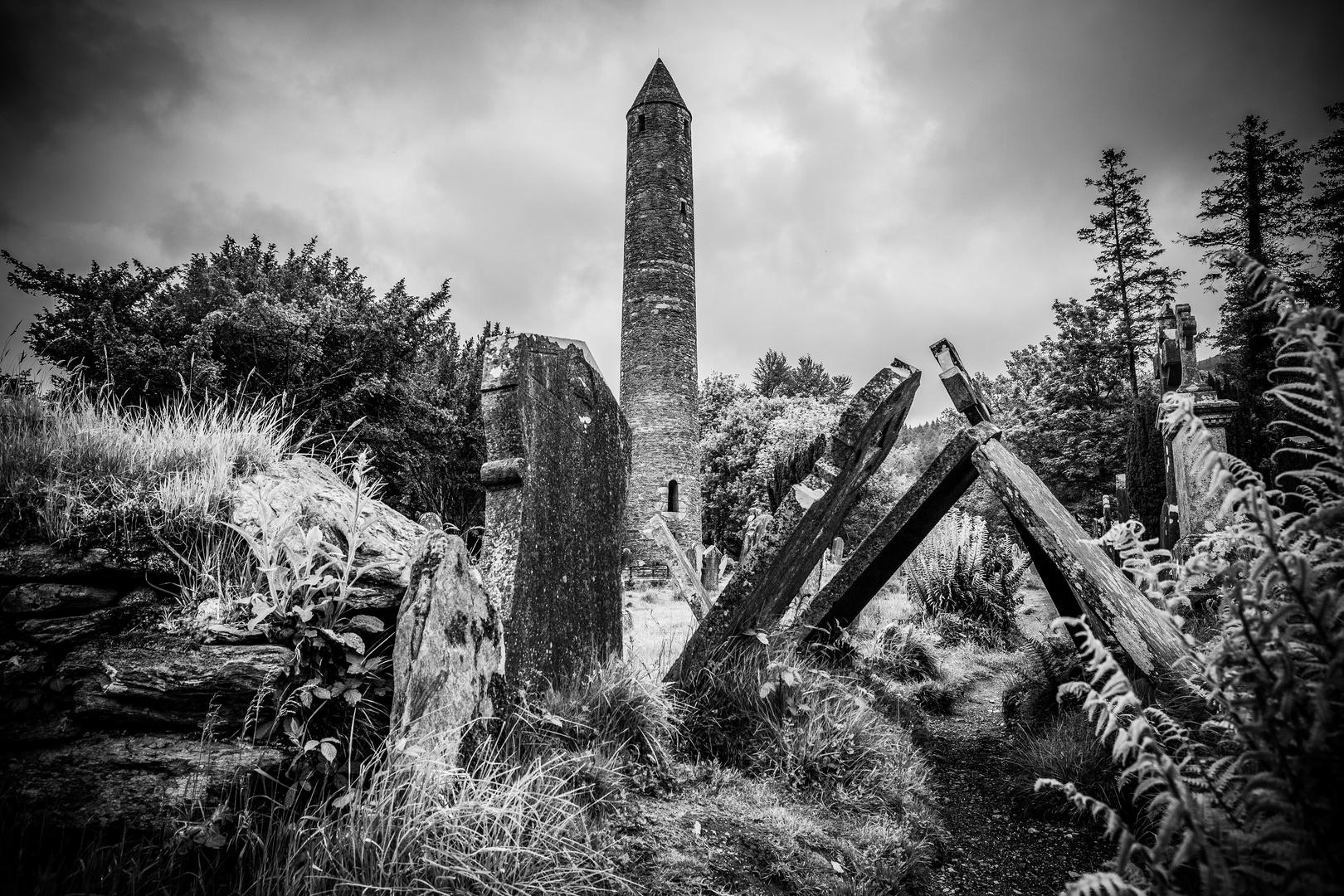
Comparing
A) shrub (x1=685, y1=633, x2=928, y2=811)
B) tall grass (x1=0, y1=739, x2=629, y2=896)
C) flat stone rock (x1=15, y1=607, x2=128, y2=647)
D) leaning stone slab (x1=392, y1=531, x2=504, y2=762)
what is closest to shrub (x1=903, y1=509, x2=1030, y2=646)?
shrub (x1=685, y1=633, x2=928, y2=811)

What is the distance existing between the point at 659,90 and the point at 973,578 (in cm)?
1502

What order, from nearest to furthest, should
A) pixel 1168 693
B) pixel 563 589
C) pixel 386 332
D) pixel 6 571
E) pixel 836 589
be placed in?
pixel 6 571, pixel 1168 693, pixel 563 589, pixel 836 589, pixel 386 332

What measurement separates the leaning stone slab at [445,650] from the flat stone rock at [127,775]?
0.47 metres

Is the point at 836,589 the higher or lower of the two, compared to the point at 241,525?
lower

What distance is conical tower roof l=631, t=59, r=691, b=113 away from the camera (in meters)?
17.4

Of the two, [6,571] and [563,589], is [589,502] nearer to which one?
[563,589]

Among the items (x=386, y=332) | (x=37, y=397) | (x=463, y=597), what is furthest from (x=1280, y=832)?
(x=386, y=332)

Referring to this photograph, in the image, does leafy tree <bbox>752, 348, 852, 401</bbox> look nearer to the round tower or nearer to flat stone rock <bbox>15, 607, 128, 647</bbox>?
the round tower

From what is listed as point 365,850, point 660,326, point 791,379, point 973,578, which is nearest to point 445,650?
point 365,850

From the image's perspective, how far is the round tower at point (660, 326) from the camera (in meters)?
16.9

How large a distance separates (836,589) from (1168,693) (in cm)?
201

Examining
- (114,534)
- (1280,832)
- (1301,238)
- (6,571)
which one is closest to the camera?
(1280,832)

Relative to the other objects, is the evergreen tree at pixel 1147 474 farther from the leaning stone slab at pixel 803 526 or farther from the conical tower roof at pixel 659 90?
the conical tower roof at pixel 659 90

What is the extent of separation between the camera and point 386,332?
41.1 ft
